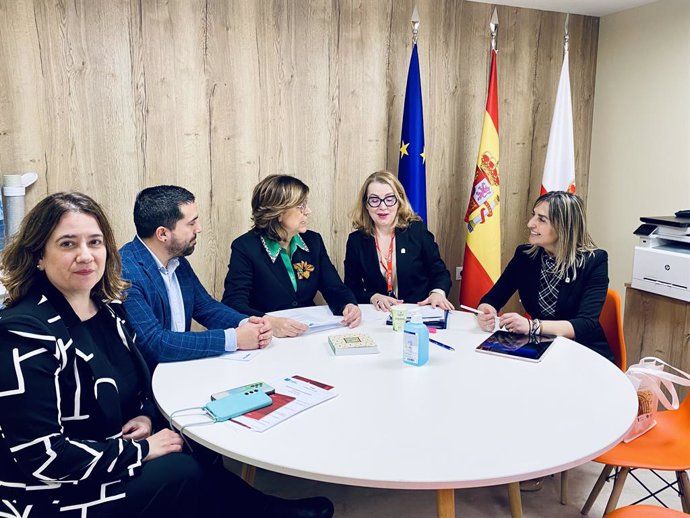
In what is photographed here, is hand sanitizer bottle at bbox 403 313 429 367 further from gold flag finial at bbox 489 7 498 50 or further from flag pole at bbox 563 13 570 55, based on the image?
flag pole at bbox 563 13 570 55

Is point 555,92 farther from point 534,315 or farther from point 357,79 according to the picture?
point 534,315

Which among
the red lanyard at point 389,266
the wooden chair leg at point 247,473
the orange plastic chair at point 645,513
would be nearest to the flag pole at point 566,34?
the red lanyard at point 389,266

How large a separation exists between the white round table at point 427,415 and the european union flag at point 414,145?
156cm

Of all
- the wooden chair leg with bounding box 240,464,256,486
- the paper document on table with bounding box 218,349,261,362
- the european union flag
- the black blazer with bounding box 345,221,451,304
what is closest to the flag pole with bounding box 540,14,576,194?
the european union flag

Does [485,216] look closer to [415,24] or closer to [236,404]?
[415,24]

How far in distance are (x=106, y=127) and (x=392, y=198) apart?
4.84 feet

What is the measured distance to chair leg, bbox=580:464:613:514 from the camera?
2119 millimetres

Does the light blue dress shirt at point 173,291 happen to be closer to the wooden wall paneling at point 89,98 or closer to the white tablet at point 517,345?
the wooden wall paneling at point 89,98

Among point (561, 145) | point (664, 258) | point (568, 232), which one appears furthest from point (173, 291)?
point (561, 145)

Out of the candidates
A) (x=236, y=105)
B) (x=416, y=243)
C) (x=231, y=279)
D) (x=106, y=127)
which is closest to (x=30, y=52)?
(x=106, y=127)

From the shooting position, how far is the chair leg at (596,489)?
2119 millimetres

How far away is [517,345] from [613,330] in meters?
0.62

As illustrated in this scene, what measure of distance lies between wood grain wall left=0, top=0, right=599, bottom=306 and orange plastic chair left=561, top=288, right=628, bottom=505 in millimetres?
1562

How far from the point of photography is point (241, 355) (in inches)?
78.2
